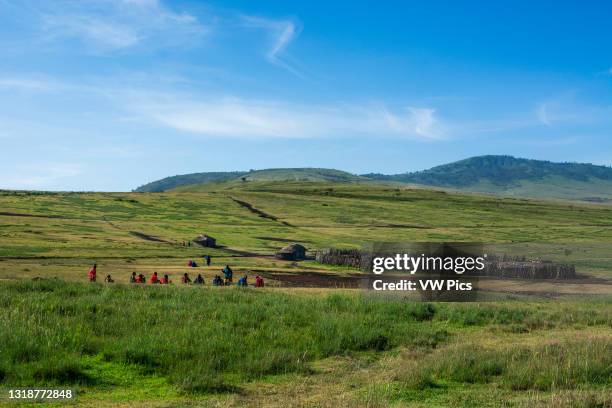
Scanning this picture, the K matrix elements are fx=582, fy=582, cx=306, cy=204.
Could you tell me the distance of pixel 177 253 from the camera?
72562 millimetres

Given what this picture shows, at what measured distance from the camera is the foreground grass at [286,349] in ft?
40.1

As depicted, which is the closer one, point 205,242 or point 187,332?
point 187,332

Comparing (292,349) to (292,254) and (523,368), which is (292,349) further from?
(292,254)

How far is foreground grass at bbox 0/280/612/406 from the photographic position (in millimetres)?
12219

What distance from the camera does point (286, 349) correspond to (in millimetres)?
15078

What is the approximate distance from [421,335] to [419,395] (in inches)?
238

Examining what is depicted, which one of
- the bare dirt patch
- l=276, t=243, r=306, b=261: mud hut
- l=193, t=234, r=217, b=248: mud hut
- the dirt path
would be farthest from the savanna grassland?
the dirt path

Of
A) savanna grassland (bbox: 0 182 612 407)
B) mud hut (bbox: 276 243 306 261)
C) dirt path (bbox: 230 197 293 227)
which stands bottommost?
mud hut (bbox: 276 243 306 261)

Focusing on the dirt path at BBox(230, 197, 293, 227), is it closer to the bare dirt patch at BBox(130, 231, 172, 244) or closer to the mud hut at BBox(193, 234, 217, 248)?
the bare dirt patch at BBox(130, 231, 172, 244)

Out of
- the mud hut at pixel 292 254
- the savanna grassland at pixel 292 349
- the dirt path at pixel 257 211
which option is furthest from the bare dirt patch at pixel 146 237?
the savanna grassland at pixel 292 349

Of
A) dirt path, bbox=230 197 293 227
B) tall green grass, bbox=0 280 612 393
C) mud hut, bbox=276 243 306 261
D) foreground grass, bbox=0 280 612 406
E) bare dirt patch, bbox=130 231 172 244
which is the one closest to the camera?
foreground grass, bbox=0 280 612 406

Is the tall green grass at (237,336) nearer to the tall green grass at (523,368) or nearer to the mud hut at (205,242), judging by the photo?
the tall green grass at (523,368)

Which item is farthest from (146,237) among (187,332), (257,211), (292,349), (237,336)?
(292,349)

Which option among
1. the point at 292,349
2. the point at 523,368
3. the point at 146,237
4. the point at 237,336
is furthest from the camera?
the point at 146,237
